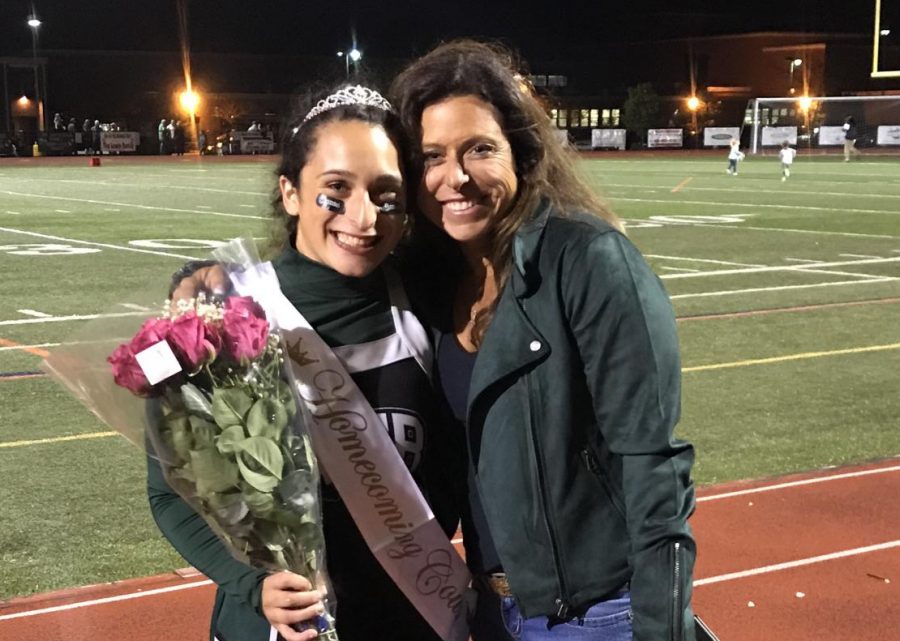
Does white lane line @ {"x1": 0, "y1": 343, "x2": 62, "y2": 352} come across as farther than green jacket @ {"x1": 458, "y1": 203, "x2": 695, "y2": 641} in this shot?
Yes

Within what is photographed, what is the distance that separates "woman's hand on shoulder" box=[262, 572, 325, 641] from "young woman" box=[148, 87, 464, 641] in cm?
15

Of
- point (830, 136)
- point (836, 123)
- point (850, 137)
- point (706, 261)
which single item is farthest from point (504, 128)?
point (836, 123)

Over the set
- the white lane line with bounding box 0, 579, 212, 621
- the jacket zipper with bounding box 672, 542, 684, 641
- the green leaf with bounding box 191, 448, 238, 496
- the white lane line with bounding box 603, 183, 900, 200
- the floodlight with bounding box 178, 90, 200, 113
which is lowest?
the white lane line with bounding box 603, 183, 900, 200

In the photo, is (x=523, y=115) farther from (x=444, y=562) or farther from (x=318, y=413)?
(x=444, y=562)

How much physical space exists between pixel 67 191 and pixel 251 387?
2960 cm

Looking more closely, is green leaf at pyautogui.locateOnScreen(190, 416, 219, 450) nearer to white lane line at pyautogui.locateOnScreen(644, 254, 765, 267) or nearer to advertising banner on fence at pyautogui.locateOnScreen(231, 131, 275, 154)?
white lane line at pyautogui.locateOnScreen(644, 254, 765, 267)

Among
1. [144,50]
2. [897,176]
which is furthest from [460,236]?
[144,50]

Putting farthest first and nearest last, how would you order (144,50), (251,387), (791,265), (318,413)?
(144,50)
(791,265)
(318,413)
(251,387)

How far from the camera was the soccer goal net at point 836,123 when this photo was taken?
48.1 metres

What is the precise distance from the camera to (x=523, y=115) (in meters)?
2.42

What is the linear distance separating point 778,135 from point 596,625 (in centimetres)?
5033

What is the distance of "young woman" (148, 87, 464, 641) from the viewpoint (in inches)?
92.1

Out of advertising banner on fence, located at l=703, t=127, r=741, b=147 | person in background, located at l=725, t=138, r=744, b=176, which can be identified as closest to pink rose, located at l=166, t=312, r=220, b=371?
person in background, located at l=725, t=138, r=744, b=176

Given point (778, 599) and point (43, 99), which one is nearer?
point (778, 599)
